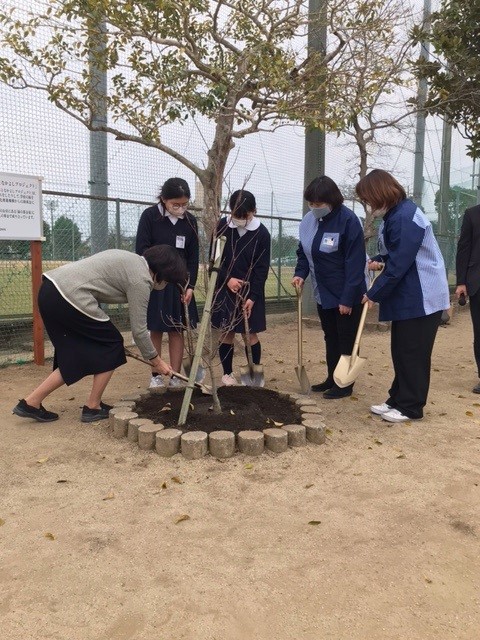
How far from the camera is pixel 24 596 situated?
5.74 ft

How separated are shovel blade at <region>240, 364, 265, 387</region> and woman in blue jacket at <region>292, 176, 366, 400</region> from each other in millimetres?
532

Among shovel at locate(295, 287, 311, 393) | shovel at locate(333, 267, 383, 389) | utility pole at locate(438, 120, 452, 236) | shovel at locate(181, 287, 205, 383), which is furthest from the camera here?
utility pole at locate(438, 120, 452, 236)

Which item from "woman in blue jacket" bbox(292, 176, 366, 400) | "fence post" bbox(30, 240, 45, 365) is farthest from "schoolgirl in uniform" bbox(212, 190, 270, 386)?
"fence post" bbox(30, 240, 45, 365)

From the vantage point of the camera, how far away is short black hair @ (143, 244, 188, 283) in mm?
2996

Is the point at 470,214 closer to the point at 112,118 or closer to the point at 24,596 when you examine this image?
the point at 112,118

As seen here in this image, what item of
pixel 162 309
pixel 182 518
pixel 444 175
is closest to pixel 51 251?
pixel 162 309

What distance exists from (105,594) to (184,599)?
0.85 feet

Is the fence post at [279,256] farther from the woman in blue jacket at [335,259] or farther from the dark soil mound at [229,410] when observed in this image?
the dark soil mound at [229,410]

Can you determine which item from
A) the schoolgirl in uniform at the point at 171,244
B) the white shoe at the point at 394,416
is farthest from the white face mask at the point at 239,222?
the white shoe at the point at 394,416

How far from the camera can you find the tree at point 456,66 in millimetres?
5891

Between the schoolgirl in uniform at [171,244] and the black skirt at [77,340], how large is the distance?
0.65m

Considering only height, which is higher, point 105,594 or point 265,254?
point 265,254

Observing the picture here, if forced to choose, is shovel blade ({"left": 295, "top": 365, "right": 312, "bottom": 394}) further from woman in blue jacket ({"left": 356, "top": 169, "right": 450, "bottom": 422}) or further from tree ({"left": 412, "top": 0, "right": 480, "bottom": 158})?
tree ({"left": 412, "top": 0, "right": 480, "bottom": 158})

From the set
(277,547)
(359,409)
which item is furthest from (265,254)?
(277,547)
